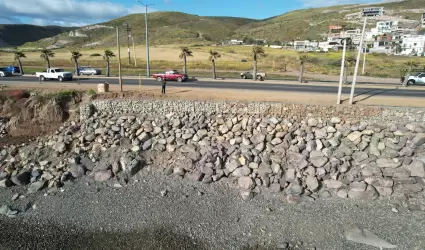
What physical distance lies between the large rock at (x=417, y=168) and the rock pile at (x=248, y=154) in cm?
4

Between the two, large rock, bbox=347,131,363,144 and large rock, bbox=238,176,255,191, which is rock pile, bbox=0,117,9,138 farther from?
large rock, bbox=347,131,363,144

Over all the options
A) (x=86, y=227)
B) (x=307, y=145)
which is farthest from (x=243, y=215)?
(x=86, y=227)

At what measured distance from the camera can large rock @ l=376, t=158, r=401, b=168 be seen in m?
15.2

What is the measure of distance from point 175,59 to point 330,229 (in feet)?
222

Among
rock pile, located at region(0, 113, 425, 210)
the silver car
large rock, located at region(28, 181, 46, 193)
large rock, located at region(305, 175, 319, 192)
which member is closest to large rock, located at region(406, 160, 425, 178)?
rock pile, located at region(0, 113, 425, 210)

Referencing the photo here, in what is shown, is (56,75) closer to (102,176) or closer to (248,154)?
(102,176)

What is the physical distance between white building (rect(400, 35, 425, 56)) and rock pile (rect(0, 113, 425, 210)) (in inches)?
4097

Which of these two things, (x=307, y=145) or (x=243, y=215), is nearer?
(x=243, y=215)

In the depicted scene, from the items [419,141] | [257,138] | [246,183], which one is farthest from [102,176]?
[419,141]

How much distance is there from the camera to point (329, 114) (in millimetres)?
17938

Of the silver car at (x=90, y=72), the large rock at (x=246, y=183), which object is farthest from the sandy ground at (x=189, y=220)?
the silver car at (x=90, y=72)

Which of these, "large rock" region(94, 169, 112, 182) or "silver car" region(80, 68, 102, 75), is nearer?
"large rock" region(94, 169, 112, 182)

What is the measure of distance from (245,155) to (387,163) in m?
7.89

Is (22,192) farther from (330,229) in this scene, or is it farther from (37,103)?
(330,229)
